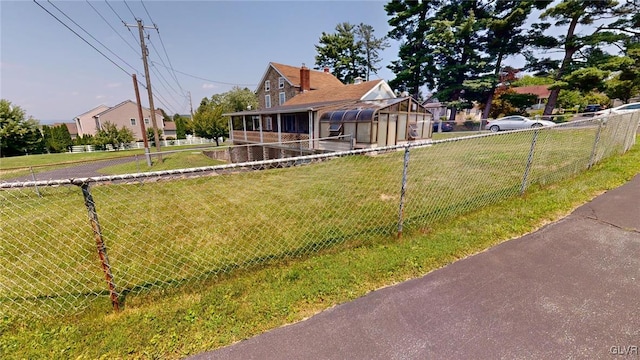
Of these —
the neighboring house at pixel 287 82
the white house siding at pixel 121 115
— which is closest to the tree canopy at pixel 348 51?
the neighboring house at pixel 287 82

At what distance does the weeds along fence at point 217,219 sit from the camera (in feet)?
8.58

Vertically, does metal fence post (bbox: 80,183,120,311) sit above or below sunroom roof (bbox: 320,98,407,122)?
below

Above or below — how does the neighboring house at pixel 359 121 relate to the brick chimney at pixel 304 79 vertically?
below

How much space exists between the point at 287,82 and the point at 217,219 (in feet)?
81.1

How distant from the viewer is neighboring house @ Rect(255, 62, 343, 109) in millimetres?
25906

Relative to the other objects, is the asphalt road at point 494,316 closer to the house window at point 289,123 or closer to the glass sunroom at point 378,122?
the glass sunroom at point 378,122

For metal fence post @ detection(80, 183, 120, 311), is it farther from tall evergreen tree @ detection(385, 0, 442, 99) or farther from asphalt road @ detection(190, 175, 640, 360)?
tall evergreen tree @ detection(385, 0, 442, 99)

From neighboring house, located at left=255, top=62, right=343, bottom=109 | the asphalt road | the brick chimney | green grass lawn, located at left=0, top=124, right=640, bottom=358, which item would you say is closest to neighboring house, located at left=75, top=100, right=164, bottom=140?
neighboring house, located at left=255, top=62, right=343, bottom=109

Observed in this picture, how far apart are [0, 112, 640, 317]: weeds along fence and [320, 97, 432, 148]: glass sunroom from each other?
18.0 ft

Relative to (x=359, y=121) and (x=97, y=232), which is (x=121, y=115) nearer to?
(x=359, y=121)

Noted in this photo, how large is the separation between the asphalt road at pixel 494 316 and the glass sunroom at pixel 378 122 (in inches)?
409

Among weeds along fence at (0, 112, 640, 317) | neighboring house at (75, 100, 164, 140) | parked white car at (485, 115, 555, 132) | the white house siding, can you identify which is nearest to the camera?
weeds along fence at (0, 112, 640, 317)

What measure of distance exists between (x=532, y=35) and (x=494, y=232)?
25.1 metres

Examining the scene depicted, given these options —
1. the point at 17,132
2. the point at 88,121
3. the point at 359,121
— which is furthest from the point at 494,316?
the point at 88,121
